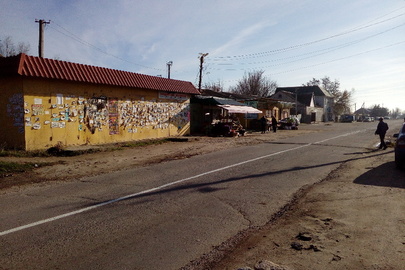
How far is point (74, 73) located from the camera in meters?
16.0

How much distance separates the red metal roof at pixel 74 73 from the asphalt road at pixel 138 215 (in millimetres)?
7266

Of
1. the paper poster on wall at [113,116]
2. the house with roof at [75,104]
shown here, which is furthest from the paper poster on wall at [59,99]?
the paper poster on wall at [113,116]

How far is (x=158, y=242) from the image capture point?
4633 millimetres

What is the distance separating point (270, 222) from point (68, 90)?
13482 millimetres

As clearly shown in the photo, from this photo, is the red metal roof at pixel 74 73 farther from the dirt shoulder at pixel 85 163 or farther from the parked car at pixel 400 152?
the parked car at pixel 400 152

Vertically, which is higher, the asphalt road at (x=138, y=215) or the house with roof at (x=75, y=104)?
the house with roof at (x=75, y=104)

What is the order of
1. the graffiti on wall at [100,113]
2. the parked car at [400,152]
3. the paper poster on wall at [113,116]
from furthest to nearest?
the paper poster on wall at [113,116] < the graffiti on wall at [100,113] < the parked car at [400,152]

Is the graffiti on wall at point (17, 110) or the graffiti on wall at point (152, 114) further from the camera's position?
the graffiti on wall at point (152, 114)

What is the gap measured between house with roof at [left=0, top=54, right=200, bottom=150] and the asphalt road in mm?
6724

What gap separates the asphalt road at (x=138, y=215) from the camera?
4.22 metres

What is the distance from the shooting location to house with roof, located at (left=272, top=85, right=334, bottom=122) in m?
67.1

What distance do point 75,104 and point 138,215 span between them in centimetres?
1215

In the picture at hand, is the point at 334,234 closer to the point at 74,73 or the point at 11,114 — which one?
the point at 11,114

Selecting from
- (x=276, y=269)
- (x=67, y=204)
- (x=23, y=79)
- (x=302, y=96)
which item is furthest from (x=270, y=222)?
(x=302, y=96)
